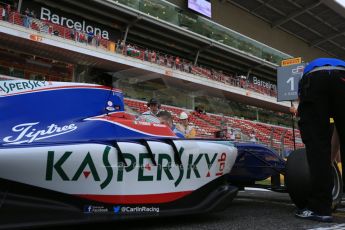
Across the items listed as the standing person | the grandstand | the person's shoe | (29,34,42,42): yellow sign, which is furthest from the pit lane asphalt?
(29,34,42,42): yellow sign

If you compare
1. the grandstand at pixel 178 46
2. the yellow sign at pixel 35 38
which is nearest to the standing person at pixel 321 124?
the grandstand at pixel 178 46

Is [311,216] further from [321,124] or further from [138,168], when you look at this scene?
[138,168]

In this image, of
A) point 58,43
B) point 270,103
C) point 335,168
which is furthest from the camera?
point 270,103

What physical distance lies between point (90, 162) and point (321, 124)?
2.00 m

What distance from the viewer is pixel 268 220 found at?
347 centimetres

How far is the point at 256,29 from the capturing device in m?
37.3

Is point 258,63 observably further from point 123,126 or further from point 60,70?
point 123,126

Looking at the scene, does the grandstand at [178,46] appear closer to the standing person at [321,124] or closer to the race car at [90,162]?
the race car at [90,162]

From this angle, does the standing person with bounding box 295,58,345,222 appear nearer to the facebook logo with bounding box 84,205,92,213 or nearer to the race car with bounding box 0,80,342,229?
the race car with bounding box 0,80,342,229

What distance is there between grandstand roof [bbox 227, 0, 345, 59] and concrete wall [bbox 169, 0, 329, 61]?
0.47 meters

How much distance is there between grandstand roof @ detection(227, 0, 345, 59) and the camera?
36000 millimetres

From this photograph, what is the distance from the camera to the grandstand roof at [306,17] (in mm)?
36000

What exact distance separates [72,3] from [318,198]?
20847 millimetres

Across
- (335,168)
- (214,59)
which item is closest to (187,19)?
(214,59)
